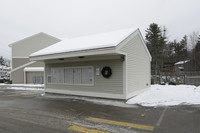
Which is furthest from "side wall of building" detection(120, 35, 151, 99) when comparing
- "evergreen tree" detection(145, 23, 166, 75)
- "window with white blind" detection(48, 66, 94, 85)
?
"evergreen tree" detection(145, 23, 166, 75)

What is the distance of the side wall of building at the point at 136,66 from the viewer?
26.2 feet

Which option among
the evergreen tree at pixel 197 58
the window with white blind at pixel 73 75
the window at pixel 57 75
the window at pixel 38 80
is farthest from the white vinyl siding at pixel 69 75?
the evergreen tree at pixel 197 58

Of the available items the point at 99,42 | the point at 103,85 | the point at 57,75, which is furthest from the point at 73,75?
the point at 99,42

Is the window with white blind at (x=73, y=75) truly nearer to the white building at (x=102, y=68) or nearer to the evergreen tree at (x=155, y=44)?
the white building at (x=102, y=68)

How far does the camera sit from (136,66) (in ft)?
29.9

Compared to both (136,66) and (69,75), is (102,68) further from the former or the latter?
(69,75)

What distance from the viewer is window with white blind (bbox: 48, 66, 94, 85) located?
8.90 metres

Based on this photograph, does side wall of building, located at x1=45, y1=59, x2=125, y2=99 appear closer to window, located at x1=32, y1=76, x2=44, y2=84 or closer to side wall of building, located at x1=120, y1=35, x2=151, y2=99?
side wall of building, located at x1=120, y1=35, x2=151, y2=99

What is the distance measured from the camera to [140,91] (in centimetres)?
960

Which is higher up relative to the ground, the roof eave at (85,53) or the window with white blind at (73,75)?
the roof eave at (85,53)

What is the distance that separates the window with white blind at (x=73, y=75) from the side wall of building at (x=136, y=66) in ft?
7.95

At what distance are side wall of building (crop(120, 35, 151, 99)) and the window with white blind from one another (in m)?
2.42

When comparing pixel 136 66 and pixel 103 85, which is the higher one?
pixel 136 66

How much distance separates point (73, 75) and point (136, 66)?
14.5 feet
